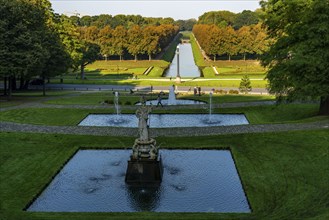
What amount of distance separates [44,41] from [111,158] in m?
34.1

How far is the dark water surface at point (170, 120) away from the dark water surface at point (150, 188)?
9.95 metres

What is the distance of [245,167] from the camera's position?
80.5ft

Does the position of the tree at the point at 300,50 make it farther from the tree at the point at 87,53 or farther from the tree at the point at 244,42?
the tree at the point at 244,42

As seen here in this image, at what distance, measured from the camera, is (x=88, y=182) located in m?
22.8

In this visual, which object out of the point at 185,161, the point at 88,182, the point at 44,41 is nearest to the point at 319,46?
the point at 185,161

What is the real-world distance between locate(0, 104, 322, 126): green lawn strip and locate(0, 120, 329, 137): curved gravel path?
2777mm

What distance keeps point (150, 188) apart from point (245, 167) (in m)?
6.25

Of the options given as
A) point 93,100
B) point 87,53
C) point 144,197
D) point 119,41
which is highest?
point 119,41

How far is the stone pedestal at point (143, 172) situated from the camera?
22531mm

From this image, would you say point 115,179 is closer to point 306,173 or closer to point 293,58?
point 306,173

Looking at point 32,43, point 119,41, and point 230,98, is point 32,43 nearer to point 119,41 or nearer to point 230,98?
point 230,98

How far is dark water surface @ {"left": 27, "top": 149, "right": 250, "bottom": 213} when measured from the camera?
19.5m

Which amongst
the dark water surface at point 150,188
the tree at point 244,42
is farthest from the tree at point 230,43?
the dark water surface at point 150,188

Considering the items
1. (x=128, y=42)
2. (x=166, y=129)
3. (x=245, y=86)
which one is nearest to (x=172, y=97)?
(x=245, y=86)
